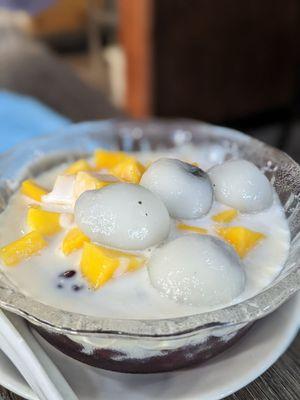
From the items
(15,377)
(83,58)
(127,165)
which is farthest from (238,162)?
(83,58)

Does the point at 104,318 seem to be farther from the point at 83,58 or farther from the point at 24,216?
the point at 83,58

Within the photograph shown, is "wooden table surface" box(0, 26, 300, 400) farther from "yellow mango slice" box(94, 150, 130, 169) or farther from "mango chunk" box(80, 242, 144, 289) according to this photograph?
"mango chunk" box(80, 242, 144, 289)

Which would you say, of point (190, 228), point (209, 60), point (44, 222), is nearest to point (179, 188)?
point (190, 228)

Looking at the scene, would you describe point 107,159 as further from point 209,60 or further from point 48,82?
point 209,60

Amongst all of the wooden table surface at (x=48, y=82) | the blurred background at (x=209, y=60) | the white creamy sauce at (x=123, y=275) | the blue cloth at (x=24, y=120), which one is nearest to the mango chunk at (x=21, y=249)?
the white creamy sauce at (x=123, y=275)

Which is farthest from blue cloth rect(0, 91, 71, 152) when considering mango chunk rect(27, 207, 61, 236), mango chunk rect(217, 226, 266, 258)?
mango chunk rect(217, 226, 266, 258)

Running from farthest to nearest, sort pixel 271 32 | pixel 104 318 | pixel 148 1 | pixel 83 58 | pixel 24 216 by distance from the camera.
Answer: pixel 83 58, pixel 271 32, pixel 148 1, pixel 24 216, pixel 104 318
